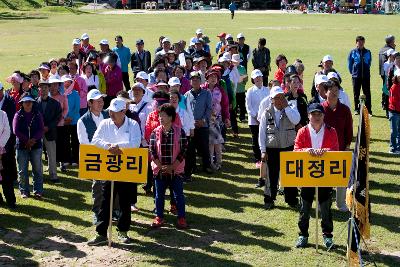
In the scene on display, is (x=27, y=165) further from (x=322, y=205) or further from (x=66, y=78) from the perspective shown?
(x=322, y=205)

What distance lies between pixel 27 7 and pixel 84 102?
6591cm

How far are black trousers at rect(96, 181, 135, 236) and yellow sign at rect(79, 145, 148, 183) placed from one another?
0.27 m

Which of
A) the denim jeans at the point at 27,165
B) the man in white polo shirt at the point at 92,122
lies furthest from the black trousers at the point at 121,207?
the denim jeans at the point at 27,165

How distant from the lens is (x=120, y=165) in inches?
370

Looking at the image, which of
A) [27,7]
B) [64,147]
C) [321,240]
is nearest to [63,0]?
[27,7]

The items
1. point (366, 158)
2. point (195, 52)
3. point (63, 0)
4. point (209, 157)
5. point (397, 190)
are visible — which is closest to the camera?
point (366, 158)

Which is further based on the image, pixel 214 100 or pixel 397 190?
pixel 214 100

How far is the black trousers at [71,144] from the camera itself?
1433cm

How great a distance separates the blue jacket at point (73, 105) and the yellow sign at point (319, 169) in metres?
6.44

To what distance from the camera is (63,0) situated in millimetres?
86062

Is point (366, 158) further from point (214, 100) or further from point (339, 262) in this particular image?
point (214, 100)

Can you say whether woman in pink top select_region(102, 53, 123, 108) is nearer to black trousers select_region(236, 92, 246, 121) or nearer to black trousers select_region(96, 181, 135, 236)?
black trousers select_region(236, 92, 246, 121)

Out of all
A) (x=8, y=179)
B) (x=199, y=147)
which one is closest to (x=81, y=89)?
(x=199, y=147)

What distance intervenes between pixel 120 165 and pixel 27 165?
3305mm
